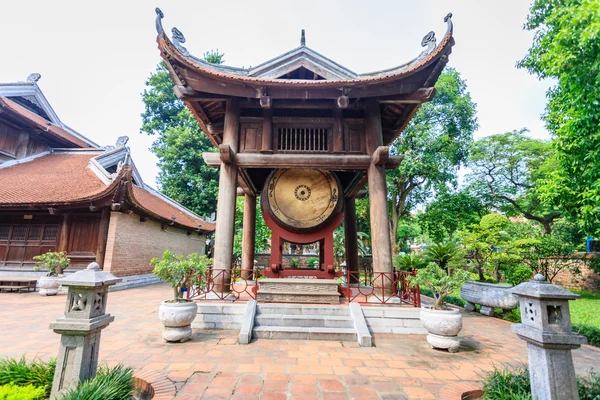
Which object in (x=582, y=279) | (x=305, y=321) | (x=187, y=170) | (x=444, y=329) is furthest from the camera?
(x=187, y=170)

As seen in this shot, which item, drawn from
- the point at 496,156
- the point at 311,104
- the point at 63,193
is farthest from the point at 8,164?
the point at 496,156

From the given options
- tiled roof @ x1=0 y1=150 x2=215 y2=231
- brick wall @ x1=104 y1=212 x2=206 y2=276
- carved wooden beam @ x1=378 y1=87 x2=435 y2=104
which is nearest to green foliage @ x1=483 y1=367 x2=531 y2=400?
carved wooden beam @ x1=378 y1=87 x2=435 y2=104

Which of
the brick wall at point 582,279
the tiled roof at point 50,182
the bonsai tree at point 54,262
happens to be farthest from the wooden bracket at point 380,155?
the brick wall at point 582,279

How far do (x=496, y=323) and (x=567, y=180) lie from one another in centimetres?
489

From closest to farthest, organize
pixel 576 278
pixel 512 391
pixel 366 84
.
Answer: pixel 512 391, pixel 366 84, pixel 576 278

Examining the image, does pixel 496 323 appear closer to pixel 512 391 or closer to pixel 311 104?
pixel 512 391

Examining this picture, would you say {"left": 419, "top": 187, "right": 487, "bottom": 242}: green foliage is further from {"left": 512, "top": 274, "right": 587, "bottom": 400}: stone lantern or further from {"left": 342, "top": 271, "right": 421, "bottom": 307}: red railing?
{"left": 512, "top": 274, "right": 587, "bottom": 400}: stone lantern

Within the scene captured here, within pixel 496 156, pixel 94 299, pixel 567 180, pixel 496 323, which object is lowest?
pixel 496 323

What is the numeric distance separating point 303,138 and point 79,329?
591 centimetres

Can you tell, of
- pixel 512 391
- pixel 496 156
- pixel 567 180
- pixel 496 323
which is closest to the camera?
pixel 512 391

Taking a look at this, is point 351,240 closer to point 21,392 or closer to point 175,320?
point 175,320

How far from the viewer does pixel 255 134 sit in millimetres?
7379

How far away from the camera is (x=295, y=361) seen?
4.11 m

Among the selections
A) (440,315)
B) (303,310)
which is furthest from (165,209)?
(440,315)
